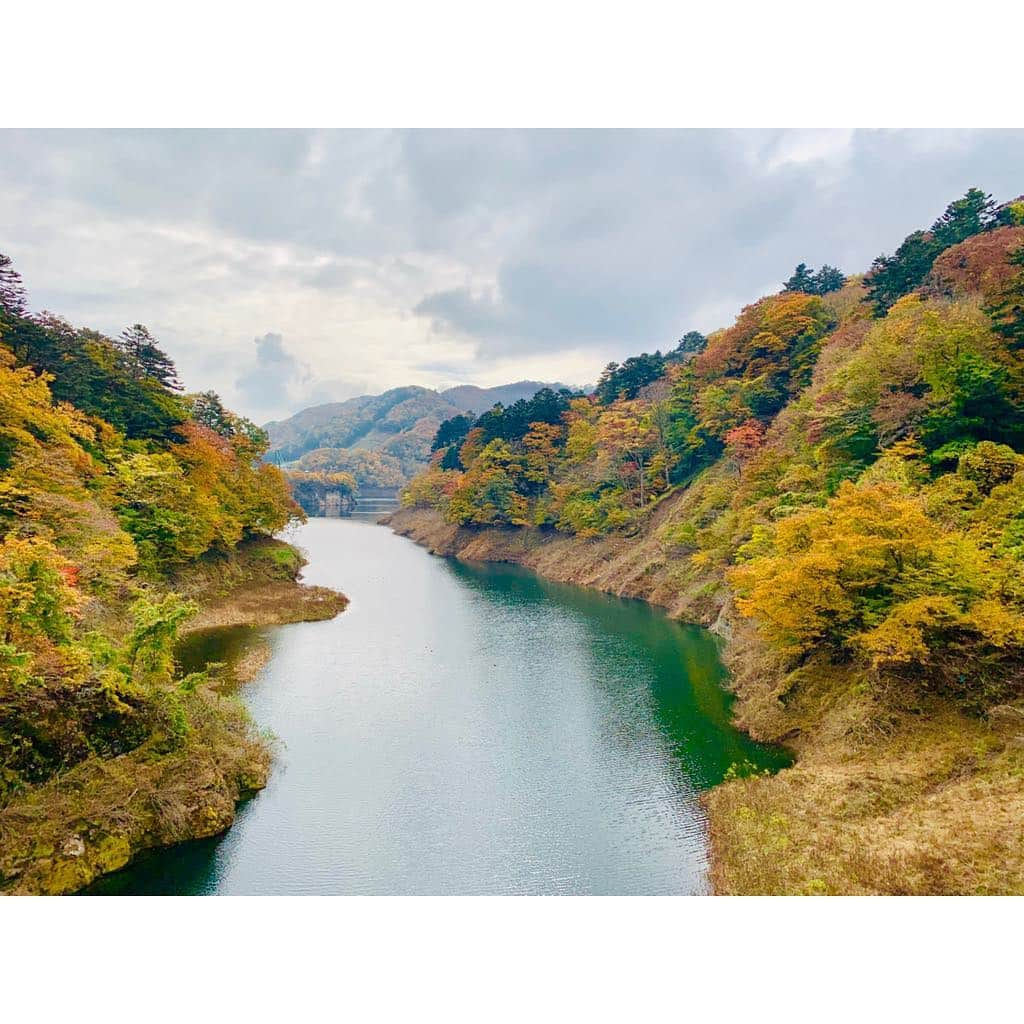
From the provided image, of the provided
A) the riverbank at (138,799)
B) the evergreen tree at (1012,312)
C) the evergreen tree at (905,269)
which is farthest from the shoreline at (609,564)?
the evergreen tree at (905,269)

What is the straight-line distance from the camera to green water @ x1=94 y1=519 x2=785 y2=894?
10.5 m

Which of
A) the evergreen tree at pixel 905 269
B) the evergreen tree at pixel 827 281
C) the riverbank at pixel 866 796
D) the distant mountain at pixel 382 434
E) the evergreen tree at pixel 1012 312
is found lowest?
the riverbank at pixel 866 796

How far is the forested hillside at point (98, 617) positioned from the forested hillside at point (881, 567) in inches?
394

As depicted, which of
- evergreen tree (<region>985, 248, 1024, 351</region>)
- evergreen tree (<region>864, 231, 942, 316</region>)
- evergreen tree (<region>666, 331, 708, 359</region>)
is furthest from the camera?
evergreen tree (<region>666, 331, 708, 359</region>)

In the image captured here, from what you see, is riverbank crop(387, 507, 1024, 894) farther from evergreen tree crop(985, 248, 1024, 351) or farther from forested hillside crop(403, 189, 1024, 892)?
evergreen tree crop(985, 248, 1024, 351)

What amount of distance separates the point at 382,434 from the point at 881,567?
Answer: 15269 cm

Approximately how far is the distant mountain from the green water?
278ft

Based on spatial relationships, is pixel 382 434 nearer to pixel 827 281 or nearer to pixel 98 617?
pixel 827 281

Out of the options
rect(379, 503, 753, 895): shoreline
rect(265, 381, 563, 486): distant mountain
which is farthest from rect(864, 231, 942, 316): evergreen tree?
rect(265, 381, 563, 486): distant mountain

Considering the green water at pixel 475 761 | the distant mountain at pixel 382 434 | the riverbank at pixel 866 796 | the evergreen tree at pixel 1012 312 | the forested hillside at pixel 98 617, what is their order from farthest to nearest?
the distant mountain at pixel 382 434
the evergreen tree at pixel 1012 312
the green water at pixel 475 761
the forested hillside at pixel 98 617
the riverbank at pixel 866 796

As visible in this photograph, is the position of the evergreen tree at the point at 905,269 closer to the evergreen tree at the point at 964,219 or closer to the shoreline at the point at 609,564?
the evergreen tree at the point at 964,219

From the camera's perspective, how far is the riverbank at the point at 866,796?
9109 mm

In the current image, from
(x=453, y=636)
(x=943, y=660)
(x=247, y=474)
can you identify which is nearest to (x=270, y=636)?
(x=453, y=636)

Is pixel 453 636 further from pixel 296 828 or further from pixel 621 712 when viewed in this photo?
pixel 296 828
